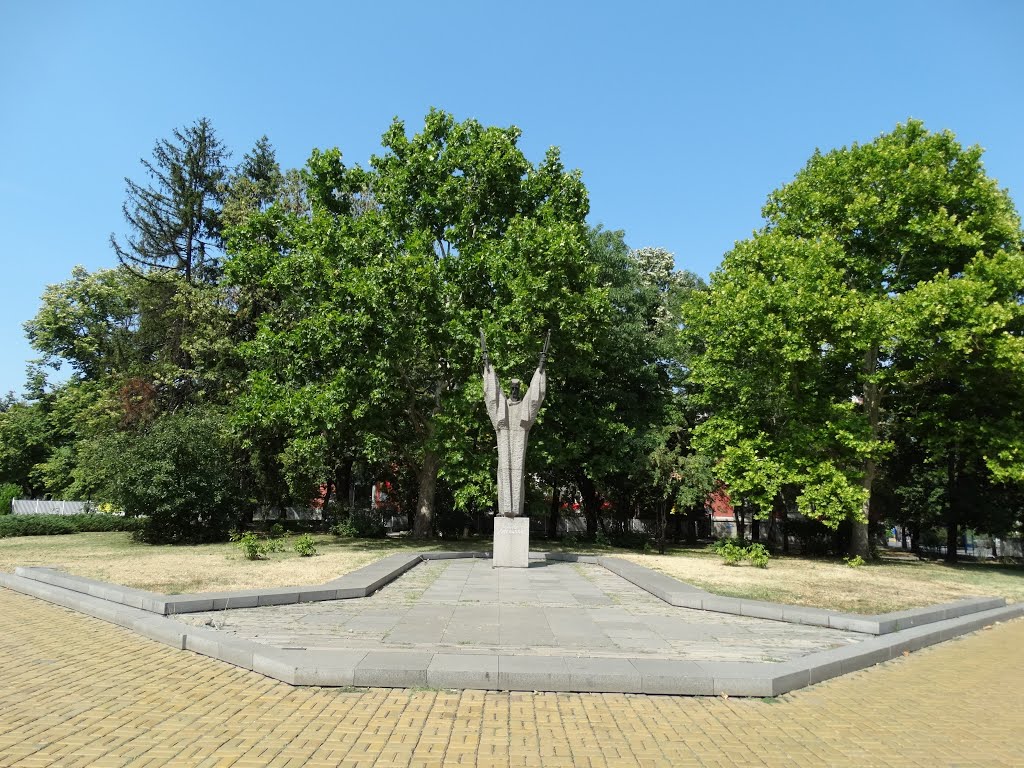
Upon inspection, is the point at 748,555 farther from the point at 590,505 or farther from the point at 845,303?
the point at 590,505

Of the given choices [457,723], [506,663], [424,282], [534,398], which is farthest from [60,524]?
[457,723]

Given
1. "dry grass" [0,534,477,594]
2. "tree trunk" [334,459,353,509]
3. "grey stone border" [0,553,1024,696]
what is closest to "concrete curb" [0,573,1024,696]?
"grey stone border" [0,553,1024,696]

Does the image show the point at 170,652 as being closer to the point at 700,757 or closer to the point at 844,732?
the point at 700,757

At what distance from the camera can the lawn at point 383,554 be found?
1223cm

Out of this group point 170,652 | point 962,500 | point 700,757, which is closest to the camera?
point 700,757

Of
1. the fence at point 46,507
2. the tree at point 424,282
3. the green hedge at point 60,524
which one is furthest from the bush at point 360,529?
the fence at point 46,507

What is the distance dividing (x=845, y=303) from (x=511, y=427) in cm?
1209

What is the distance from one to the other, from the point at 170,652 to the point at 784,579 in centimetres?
1252

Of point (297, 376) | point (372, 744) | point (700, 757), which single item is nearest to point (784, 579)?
point (700, 757)

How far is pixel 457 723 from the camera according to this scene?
17.8 ft

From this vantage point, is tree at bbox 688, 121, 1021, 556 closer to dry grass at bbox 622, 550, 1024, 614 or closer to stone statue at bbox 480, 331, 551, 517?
dry grass at bbox 622, 550, 1024, 614

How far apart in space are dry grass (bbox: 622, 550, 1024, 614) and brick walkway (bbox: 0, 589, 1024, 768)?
470 cm

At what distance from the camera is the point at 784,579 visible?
15.0 m

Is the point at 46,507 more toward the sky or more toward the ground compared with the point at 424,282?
more toward the ground
